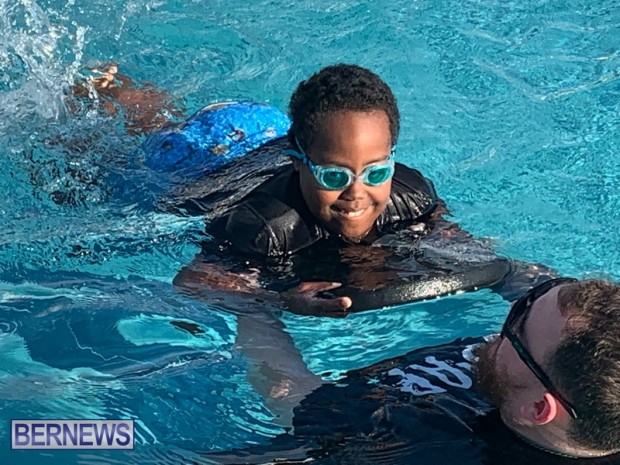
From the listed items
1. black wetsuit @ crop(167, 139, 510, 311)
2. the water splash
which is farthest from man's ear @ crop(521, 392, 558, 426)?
the water splash

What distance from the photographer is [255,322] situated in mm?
4227

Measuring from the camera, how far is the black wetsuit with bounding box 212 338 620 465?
2814 mm

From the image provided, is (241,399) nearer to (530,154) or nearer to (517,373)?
(517,373)

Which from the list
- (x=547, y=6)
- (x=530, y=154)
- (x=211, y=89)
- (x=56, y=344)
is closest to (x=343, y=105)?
(x=56, y=344)

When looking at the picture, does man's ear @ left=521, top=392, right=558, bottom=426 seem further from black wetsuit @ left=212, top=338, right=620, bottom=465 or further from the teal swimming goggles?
the teal swimming goggles

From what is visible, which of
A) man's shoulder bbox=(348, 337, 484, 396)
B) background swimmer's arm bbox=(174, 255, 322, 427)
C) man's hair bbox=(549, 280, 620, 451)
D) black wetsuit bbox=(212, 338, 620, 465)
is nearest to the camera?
man's hair bbox=(549, 280, 620, 451)

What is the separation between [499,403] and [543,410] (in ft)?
0.84

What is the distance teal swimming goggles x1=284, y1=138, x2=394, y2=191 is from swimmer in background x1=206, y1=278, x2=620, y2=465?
921 mm

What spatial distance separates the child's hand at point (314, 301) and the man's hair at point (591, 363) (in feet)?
4.26

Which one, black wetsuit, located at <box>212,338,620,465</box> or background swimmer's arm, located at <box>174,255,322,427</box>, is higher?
black wetsuit, located at <box>212,338,620,465</box>

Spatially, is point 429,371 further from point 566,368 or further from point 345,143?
point 345,143

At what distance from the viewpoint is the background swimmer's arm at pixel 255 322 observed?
3.80 meters

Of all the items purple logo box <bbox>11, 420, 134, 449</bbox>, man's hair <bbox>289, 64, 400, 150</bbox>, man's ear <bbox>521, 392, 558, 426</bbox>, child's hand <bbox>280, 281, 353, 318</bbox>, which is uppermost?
man's hair <bbox>289, 64, 400, 150</bbox>

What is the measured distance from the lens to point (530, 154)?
5984mm
